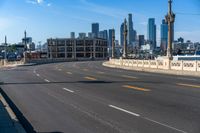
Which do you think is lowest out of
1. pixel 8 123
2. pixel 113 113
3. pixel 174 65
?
pixel 174 65

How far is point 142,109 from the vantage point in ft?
41.3

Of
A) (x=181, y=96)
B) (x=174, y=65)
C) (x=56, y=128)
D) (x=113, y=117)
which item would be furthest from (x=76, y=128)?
(x=174, y=65)

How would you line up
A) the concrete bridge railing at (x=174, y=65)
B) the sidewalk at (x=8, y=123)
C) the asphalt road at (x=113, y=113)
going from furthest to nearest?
the concrete bridge railing at (x=174, y=65)
the asphalt road at (x=113, y=113)
the sidewalk at (x=8, y=123)

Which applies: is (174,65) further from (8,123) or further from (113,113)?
(8,123)

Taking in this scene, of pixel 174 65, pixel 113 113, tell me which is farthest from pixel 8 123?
pixel 174 65

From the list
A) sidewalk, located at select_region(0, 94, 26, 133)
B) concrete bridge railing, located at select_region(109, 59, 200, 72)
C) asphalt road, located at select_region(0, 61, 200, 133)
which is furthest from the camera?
concrete bridge railing, located at select_region(109, 59, 200, 72)

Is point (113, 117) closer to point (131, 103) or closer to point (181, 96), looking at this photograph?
point (131, 103)

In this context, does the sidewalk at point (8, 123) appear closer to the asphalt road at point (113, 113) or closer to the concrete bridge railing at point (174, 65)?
the asphalt road at point (113, 113)

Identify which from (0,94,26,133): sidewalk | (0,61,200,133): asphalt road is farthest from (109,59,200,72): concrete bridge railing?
(0,94,26,133): sidewalk

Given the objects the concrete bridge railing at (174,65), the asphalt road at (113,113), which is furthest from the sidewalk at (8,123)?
the concrete bridge railing at (174,65)

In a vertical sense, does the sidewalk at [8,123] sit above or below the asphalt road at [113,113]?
above

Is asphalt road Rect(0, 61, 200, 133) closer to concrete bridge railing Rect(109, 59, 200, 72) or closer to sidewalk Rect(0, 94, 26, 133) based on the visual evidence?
sidewalk Rect(0, 94, 26, 133)

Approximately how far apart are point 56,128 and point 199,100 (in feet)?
21.9

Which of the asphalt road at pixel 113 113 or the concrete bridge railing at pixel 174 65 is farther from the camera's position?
the concrete bridge railing at pixel 174 65
